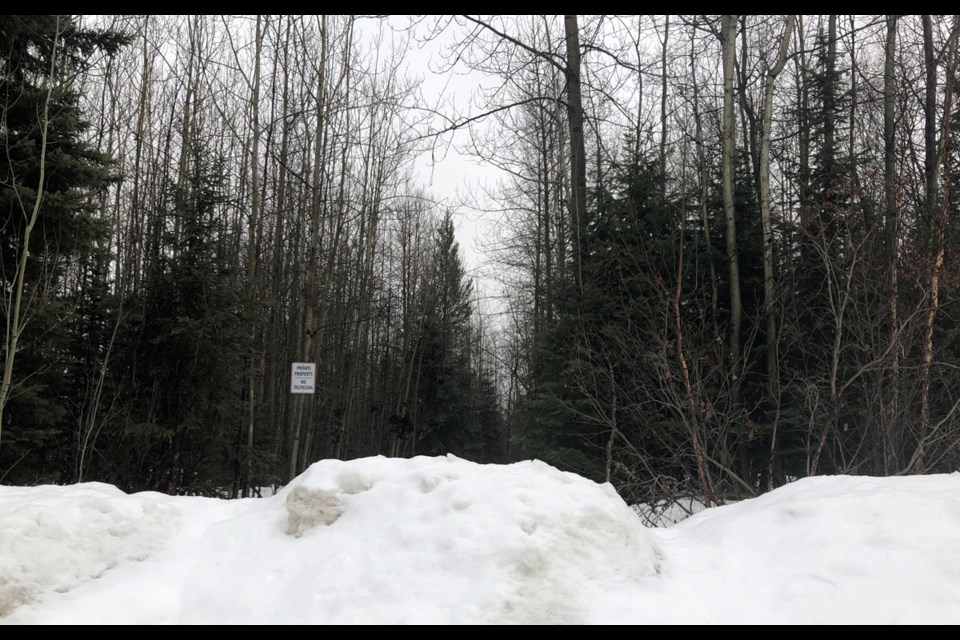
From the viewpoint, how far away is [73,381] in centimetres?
946

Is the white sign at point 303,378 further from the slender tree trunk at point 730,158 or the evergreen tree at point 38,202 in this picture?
the slender tree trunk at point 730,158

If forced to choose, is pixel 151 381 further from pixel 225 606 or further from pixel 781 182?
pixel 781 182

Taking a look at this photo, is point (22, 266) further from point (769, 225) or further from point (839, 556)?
point (769, 225)

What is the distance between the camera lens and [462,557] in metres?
3.01

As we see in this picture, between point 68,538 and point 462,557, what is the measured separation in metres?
2.15

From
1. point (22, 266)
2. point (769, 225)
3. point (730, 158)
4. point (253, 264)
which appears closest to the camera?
point (22, 266)

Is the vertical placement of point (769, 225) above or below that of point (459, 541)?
above

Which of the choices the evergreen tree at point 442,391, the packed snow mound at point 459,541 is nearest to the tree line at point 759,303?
the packed snow mound at point 459,541

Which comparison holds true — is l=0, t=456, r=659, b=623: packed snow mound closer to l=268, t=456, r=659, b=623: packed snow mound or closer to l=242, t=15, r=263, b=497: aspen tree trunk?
l=268, t=456, r=659, b=623: packed snow mound

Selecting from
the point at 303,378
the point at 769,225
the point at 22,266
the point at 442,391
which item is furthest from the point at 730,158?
the point at 442,391

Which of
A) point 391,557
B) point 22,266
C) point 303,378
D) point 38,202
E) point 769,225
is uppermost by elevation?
point 769,225

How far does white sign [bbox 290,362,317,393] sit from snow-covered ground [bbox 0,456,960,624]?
591 centimetres

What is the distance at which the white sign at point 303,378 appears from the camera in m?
9.80

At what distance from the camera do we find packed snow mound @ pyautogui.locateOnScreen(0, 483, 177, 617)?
9.57ft
